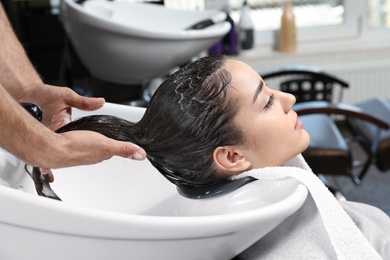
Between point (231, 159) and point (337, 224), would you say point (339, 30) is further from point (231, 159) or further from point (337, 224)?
point (337, 224)

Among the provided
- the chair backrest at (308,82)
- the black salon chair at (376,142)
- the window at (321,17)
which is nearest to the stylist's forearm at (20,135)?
the black salon chair at (376,142)

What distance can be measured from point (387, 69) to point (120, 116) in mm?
3309

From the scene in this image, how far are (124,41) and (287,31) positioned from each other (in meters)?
1.81

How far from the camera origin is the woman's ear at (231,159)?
1134 millimetres

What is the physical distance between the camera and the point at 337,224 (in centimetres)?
101

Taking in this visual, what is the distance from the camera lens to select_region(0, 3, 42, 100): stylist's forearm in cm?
132

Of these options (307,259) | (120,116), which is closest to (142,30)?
(120,116)

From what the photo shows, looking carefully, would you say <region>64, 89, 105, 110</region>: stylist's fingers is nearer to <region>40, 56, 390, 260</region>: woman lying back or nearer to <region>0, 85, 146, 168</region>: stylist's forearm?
<region>40, 56, 390, 260</region>: woman lying back

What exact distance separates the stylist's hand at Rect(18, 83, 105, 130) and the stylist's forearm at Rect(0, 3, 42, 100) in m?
0.04

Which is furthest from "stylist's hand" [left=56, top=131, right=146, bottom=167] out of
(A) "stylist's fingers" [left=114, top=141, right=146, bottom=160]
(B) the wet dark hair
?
(B) the wet dark hair

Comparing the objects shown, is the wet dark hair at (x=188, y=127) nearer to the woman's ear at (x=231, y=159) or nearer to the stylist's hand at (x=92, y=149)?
the woman's ear at (x=231, y=159)

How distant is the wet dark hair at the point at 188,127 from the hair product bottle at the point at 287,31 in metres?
3.08

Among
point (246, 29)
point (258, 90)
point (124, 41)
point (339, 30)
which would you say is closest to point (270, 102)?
point (258, 90)

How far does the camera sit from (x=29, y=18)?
3117mm
